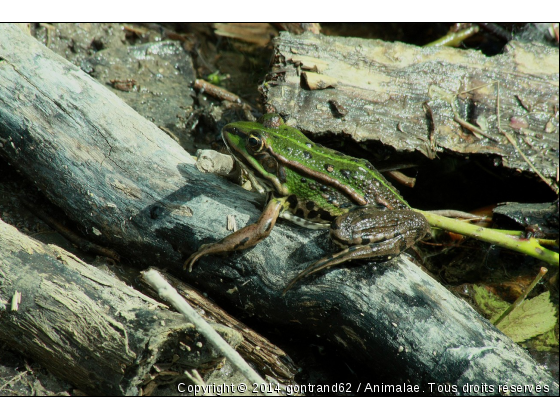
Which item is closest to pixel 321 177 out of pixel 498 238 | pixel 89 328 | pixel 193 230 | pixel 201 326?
pixel 193 230

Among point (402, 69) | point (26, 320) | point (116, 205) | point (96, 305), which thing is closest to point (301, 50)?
point (402, 69)

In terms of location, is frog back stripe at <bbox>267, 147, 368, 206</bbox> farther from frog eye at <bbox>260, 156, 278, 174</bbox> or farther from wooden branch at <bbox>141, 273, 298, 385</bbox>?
wooden branch at <bbox>141, 273, 298, 385</bbox>

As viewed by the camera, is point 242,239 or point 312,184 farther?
point 312,184

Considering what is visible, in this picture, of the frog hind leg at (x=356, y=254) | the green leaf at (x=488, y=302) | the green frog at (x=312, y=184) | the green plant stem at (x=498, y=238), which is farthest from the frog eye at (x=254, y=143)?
the green leaf at (x=488, y=302)

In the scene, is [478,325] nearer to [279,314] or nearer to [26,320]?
[279,314]

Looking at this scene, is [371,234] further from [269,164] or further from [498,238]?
[498,238]
